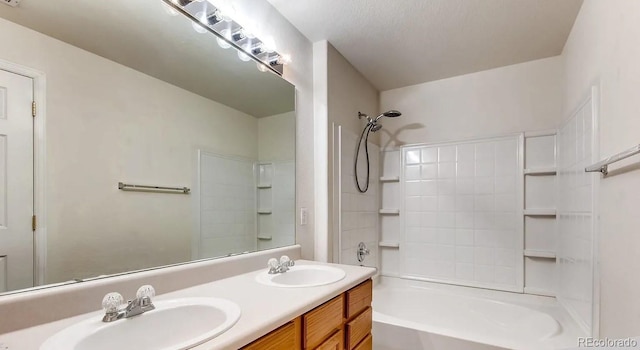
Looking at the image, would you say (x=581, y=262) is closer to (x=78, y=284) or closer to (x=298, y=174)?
(x=298, y=174)

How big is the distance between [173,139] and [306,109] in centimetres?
104

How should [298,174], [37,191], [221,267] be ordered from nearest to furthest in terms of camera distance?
1. [37,191]
2. [221,267]
3. [298,174]

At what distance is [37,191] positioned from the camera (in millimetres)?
931

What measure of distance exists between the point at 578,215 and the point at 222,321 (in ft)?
6.71

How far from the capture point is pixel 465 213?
2701 millimetres

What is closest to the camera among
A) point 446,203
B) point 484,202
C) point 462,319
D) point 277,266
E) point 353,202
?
point 277,266

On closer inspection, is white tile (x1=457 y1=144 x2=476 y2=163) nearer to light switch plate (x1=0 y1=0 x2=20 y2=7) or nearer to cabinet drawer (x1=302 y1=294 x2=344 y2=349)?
cabinet drawer (x1=302 y1=294 x2=344 y2=349)

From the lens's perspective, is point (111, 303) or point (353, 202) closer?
point (111, 303)

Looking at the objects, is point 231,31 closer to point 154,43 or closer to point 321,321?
point 154,43

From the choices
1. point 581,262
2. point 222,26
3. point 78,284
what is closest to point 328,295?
point 78,284

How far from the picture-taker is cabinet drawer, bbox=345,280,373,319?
1420mm

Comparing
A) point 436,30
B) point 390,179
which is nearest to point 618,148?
point 436,30

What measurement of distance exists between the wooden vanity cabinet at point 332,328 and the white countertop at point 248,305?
3 centimetres

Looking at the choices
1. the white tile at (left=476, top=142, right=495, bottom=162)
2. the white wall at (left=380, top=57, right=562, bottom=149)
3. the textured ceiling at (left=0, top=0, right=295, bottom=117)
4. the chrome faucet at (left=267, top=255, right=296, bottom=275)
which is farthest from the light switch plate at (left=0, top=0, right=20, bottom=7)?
the white tile at (left=476, top=142, right=495, bottom=162)
